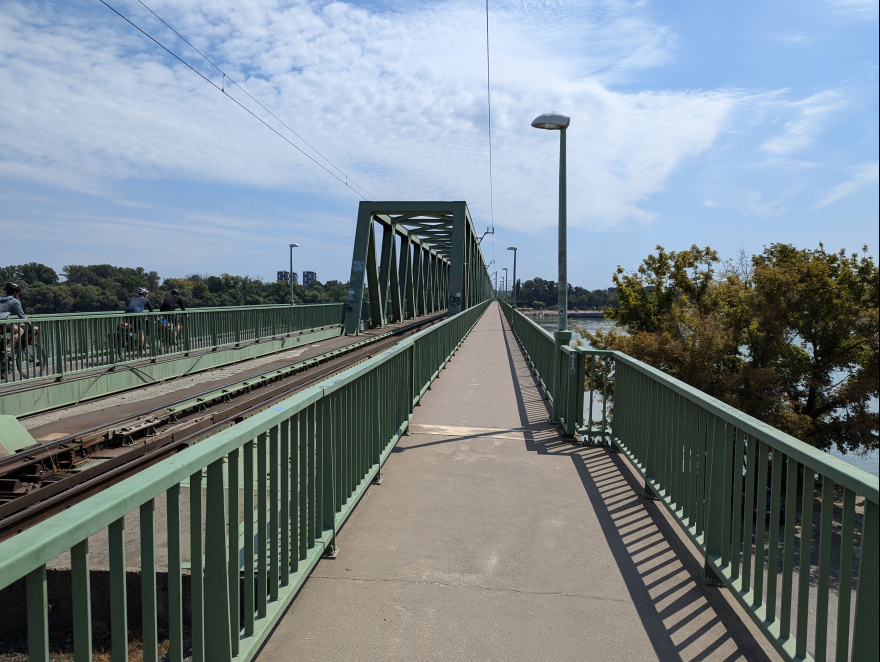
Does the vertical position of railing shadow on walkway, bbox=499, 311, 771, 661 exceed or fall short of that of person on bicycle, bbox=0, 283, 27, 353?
it falls short

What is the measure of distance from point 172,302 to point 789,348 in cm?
1774

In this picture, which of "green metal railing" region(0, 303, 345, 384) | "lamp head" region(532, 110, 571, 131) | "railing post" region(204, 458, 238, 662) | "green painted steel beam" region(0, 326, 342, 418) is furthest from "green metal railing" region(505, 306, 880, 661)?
"green metal railing" region(0, 303, 345, 384)

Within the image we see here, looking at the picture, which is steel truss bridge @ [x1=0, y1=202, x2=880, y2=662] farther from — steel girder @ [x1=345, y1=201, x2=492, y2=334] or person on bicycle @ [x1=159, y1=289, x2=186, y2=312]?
steel girder @ [x1=345, y1=201, x2=492, y2=334]

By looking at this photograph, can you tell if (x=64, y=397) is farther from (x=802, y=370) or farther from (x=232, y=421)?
(x=802, y=370)

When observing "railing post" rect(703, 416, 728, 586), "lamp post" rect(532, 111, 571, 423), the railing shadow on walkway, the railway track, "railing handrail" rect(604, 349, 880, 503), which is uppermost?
"lamp post" rect(532, 111, 571, 423)

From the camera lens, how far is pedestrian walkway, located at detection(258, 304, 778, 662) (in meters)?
2.81

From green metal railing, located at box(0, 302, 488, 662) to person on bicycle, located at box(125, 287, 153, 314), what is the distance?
31.9ft

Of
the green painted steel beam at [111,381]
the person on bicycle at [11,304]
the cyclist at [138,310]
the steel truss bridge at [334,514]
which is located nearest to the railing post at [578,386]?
the steel truss bridge at [334,514]

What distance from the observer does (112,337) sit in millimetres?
11531

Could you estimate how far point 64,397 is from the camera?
10.1 metres

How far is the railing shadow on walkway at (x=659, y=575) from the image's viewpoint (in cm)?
284

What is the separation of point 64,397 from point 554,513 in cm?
898

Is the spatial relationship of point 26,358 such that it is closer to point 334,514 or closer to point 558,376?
point 558,376

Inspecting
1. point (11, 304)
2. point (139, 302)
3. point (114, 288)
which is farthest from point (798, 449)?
point (114, 288)
